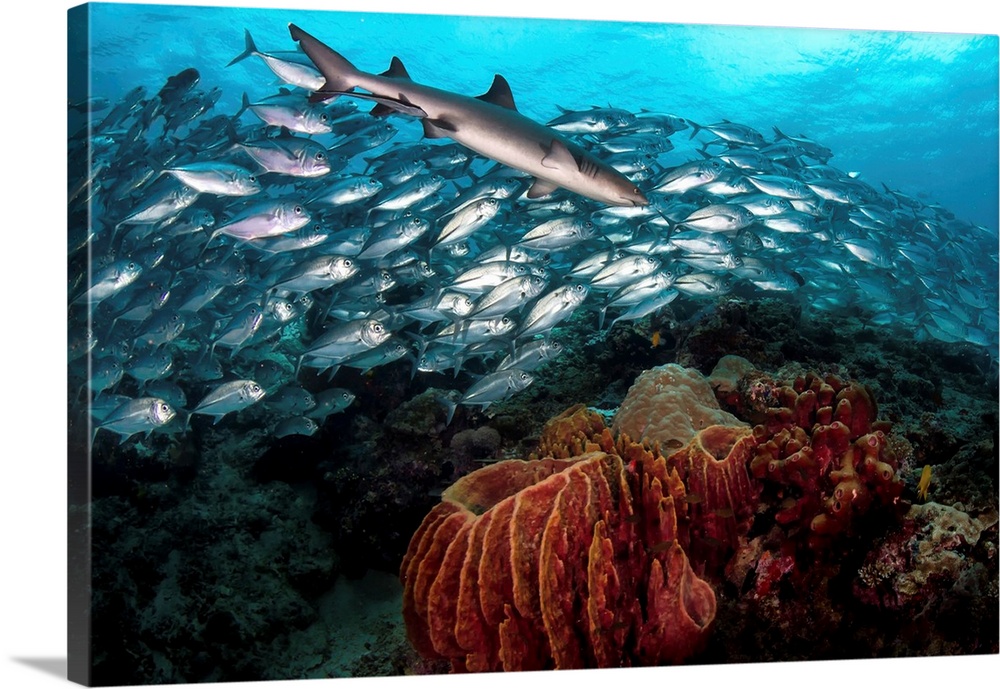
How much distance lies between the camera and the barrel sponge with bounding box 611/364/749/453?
4.63 meters

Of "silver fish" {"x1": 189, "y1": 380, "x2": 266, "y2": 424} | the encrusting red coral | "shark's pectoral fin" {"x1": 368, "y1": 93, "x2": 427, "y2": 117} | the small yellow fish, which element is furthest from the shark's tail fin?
the small yellow fish

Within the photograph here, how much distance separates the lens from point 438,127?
10.0 feet

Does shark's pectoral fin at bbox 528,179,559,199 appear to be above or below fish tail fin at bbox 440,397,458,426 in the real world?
above

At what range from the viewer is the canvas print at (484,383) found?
387 cm

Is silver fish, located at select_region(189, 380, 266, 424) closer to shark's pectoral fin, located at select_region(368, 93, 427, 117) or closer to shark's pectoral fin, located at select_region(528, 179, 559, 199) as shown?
→ shark's pectoral fin, located at select_region(368, 93, 427, 117)

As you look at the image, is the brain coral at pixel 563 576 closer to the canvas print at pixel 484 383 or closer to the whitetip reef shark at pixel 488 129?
the canvas print at pixel 484 383

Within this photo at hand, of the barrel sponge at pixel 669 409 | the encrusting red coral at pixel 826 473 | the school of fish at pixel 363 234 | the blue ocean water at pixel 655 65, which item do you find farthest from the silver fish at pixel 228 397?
the encrusting red coral at pixel 826 473

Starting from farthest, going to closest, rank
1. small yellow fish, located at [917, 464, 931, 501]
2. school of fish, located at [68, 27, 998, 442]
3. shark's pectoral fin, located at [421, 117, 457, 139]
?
small yellow fish, located at [917, 464, 931, 501] < school of fish, located at [68, 27, 998, 442] < shark's pectoral fin, located at [421, 117, 457, 139]

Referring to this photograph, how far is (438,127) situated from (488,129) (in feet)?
0.73

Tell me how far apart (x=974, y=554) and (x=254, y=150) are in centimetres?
526

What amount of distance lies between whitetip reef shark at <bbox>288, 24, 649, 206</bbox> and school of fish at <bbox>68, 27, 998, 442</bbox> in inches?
0.6

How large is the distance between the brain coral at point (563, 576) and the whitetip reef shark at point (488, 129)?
1778mm

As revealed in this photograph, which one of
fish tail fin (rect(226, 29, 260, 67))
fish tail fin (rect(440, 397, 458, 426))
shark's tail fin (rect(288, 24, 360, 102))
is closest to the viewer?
shark's tail fin (rect(288, 24, 360, 102))

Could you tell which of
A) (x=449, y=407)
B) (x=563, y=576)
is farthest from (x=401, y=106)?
(x=449, y=407)
